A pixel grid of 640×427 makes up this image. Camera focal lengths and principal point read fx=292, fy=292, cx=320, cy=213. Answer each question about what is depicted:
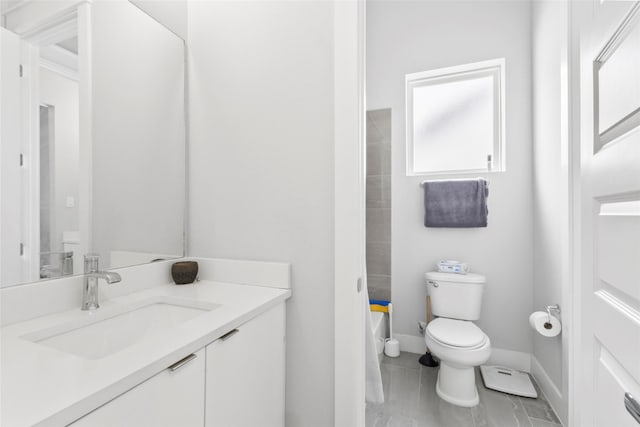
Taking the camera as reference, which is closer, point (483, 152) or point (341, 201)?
point (341, 201)

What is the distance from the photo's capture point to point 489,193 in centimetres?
216

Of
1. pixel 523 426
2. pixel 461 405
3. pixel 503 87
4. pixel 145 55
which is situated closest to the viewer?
pixel 145 55

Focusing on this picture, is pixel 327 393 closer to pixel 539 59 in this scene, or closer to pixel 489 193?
pixel 489 193

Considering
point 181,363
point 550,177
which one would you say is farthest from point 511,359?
point 181,363

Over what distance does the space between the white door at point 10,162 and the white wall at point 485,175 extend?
2.16 m

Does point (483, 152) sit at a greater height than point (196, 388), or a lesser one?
greater

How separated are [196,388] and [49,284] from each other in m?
0.55

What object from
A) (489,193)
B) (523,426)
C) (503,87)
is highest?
(503,87)

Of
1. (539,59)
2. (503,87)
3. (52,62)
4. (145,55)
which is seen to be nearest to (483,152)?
(503,87)

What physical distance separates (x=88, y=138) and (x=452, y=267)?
2.19 metres

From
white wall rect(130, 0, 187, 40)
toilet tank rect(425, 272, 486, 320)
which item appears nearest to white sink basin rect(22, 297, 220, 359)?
white wall rect(130, 0, 187, 40)

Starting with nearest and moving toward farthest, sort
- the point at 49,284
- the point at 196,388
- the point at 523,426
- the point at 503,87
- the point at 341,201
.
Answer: the point at 196,388
the point at 49,284
the point at 341,201
the point at 523,426
the point at 503,87

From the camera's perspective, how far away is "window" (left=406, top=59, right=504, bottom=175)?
2213 millimetres

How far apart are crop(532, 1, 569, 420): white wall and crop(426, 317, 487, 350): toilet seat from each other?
404 millimetres
